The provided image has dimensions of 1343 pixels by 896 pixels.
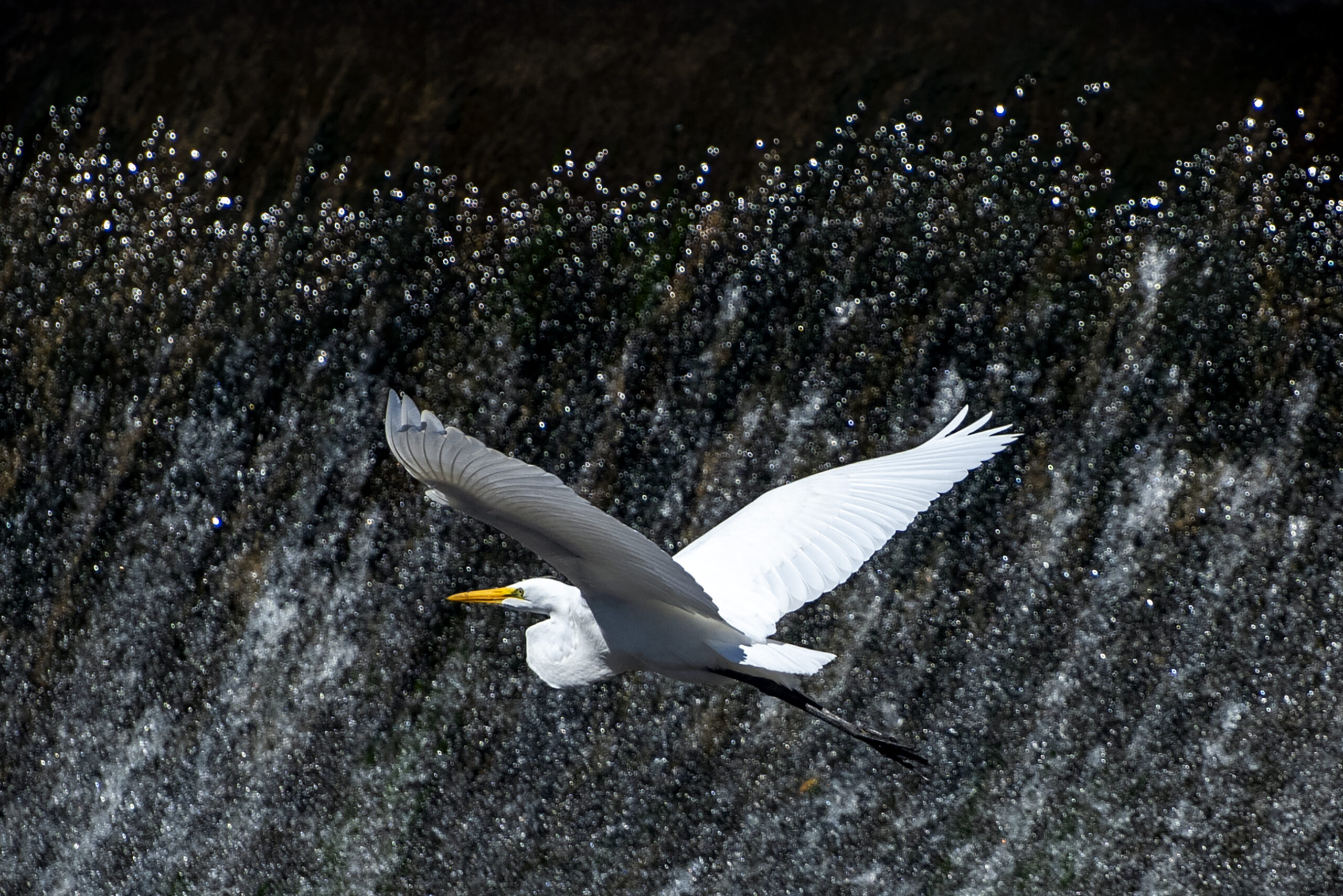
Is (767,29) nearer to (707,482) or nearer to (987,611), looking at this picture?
(707,482)

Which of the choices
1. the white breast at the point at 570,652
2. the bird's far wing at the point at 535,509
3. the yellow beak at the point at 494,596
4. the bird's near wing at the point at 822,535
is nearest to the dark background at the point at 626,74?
the bird's near wing at the point at 822,535

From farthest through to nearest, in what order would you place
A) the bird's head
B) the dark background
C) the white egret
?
the dark background
the bird's head
the white egret

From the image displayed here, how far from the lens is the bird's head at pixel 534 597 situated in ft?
11.2

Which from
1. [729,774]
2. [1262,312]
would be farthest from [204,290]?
[1262,312]

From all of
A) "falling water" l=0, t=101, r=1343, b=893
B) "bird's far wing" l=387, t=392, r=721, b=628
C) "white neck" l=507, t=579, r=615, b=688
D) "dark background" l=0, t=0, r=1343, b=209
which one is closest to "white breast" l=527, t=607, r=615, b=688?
"white neck" l=507, t=579, r=615, b=688

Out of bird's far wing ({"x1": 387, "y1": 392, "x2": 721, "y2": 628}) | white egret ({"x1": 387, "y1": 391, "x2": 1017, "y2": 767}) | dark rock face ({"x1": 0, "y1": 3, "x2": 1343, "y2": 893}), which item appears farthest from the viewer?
dark rock face ({"x1": 0, "y1": 3, "x2": 1343, "y2": 893})

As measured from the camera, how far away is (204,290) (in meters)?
4.41

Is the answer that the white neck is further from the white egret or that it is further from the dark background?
the dark background

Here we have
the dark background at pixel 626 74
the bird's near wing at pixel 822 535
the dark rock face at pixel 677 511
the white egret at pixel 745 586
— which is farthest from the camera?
the dark background at pixel 626 74

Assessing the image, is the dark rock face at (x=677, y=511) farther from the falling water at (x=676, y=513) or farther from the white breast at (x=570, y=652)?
the white breast at (x=570, y=652)

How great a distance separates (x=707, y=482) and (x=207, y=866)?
1837 mm

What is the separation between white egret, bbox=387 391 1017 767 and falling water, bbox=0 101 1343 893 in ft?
2.13

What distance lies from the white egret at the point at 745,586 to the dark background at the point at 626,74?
1.26 metres

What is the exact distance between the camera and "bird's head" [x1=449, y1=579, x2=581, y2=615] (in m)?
3.41
